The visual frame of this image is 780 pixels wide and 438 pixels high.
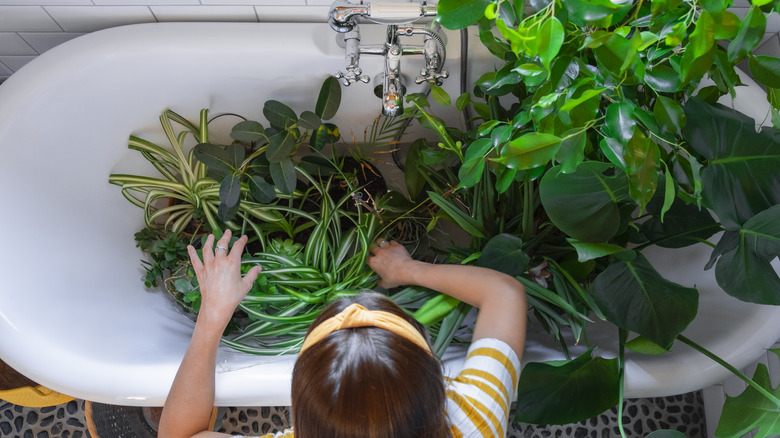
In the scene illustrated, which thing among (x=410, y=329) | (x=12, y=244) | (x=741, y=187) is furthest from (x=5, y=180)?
(x=741, y=187)

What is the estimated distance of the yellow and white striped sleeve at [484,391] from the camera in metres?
0.77

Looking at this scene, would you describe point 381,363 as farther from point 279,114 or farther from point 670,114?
point 279,114

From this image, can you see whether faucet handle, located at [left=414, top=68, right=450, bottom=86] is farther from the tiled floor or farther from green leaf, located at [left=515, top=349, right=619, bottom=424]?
the tiled floor

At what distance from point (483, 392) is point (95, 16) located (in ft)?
3.47

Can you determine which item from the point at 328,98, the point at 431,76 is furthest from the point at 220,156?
the point at 431,76

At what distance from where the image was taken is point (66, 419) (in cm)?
147

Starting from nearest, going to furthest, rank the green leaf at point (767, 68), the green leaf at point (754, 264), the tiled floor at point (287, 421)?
the green leaf at point (767, 68) < the green leaf at point (754, 264) < the tiled floor at point (287, 421)

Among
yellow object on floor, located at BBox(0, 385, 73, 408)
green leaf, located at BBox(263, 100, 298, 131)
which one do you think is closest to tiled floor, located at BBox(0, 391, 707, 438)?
yellow object on floor, located at BBox(0, 385, 73, 408)

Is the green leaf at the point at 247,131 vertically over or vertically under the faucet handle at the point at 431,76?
under

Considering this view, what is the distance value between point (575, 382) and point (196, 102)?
3.19 ft

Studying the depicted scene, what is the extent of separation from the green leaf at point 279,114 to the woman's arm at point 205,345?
27 centimetres

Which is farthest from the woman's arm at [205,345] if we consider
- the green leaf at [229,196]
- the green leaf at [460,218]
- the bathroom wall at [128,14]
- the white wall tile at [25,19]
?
the white wall tile at [25,19]

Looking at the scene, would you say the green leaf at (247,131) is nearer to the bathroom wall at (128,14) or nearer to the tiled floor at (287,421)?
the bathroom wall at (128,14)

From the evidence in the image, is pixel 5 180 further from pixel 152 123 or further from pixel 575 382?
pixel 575 382
